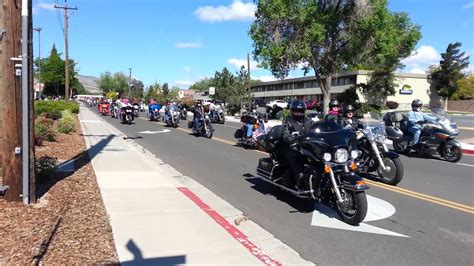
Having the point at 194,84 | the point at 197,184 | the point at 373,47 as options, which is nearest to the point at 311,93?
the point at 373,47

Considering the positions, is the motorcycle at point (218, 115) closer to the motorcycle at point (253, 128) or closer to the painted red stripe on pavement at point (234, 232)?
the motorcycle at point (253, 128)

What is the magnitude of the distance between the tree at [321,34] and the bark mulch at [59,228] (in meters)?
29.1

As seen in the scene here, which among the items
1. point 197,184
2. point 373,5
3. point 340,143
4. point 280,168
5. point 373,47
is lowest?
point 197,184

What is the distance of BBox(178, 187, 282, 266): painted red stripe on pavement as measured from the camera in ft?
16.8

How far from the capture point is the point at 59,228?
5.74 metres

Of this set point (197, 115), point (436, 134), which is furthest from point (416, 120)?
point (197, 115)

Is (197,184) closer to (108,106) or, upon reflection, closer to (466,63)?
(108,106)

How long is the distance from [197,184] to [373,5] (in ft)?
98.3

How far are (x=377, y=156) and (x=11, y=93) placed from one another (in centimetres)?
669

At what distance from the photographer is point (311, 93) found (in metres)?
76.9

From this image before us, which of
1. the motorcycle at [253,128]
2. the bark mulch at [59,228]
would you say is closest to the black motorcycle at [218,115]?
the motorcycle at [253,128]

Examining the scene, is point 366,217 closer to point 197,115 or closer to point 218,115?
point 197,115

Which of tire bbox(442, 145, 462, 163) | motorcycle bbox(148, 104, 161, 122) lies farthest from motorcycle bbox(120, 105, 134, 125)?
tire bbox(442, 145, 462, 163)

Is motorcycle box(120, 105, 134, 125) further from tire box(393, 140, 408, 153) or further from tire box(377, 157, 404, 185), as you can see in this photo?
tire box(377, 157, 404, 185)
